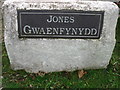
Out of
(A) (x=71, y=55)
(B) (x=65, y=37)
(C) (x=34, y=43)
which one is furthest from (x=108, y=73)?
(C) (x=34, y=43)

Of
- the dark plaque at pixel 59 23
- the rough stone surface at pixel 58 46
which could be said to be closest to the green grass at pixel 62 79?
the rough stone surface at pixel 58 46

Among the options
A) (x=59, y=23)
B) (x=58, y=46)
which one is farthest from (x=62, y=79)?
(x=59, y=23)

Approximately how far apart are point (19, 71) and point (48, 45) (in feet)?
2.15

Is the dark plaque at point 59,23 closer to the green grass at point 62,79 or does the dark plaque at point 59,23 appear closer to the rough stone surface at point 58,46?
the rough stone surface at point 58,46

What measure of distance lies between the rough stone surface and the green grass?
3.7 inches

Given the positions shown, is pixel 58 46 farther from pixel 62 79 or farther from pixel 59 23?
pixel 62 79

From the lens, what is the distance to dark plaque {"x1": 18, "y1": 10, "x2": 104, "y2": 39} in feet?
11.0

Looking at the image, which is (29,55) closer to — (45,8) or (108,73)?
(45,8)

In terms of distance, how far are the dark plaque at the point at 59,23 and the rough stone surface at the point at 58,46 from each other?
6 centimetres

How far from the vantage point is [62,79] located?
3.65 metres

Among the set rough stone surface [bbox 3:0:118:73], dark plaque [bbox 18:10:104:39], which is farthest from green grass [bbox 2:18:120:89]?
dark plaque [bbox 18:10:104:39]

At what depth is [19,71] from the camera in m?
3.73

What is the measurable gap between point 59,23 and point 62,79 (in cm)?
86

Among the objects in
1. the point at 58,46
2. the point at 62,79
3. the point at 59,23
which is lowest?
the point at 62,79
